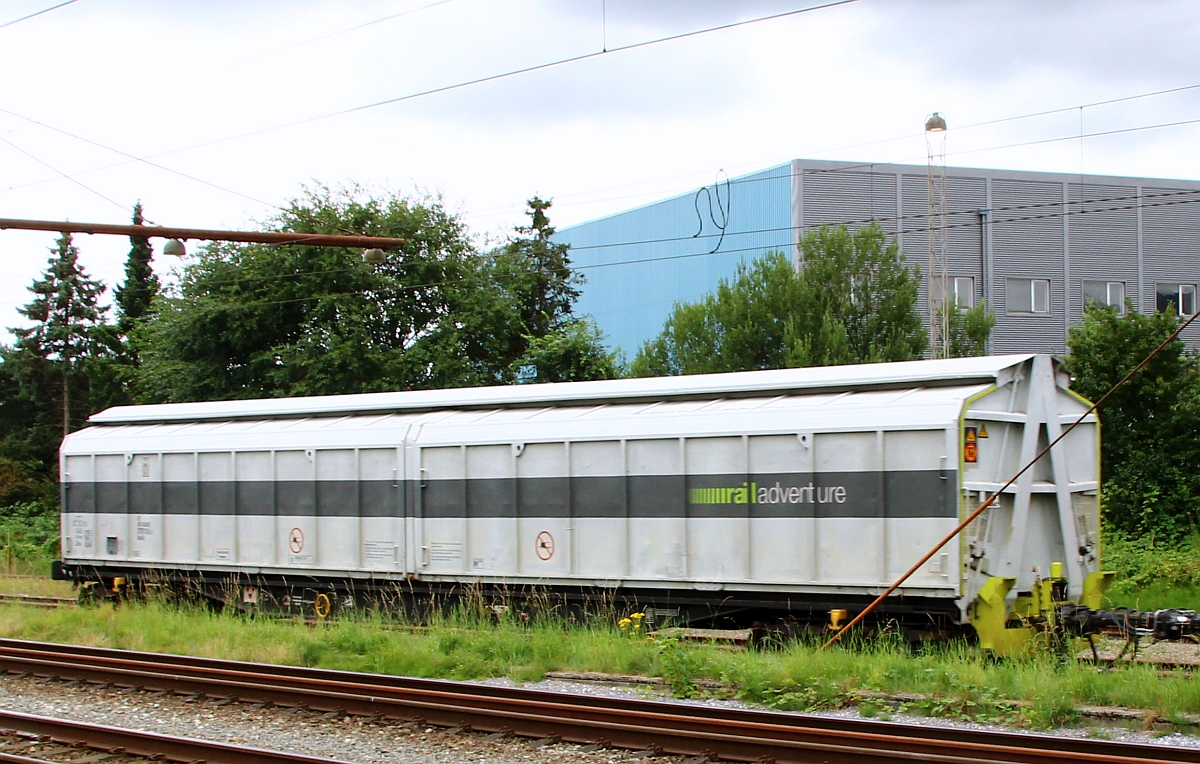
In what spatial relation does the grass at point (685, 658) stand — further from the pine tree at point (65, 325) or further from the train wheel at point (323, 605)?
the pine tree at point (65, 325)

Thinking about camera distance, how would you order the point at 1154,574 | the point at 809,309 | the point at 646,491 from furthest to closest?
the point at 809,309, the point at 1154,574, the point at 646,491

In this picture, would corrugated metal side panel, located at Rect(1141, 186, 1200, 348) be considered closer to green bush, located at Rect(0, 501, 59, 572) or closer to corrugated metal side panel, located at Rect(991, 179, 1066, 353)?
corrugated metal side panel, located at Rect(991, 179, 1066, 353)

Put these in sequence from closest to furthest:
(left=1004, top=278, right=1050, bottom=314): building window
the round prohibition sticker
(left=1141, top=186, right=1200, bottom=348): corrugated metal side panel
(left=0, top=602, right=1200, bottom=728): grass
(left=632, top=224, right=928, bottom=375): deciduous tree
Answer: (left=0, top=602, right=1200, bottom=728): grass, the round prohibition sticker, (left=632, top=224, right=928, bottom=375): deciduous tree, (left=1004, top=278, right=1050, bottom=314): building window, (left=1141, top=186, right=1200, bottom=348): corrugated metal side panel

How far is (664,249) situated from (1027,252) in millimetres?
13360

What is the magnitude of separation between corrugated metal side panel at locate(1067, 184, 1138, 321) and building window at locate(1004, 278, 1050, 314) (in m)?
1.13

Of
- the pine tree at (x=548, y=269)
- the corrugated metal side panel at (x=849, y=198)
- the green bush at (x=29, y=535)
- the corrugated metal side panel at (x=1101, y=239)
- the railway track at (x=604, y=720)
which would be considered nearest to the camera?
the railway track at (x=604, y=720)

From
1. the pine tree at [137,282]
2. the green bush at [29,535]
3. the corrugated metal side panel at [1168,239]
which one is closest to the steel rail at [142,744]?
the green bush at [29,535]

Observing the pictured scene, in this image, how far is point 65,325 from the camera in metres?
54.4

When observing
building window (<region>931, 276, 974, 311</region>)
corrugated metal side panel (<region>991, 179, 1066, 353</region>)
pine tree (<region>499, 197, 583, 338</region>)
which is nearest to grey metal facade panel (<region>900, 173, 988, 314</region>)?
building window (<region>931, 276, 974, 311</region>)

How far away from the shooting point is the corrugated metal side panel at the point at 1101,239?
43906 millimetres

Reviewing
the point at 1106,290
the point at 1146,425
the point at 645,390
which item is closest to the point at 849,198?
the point at 1106,290

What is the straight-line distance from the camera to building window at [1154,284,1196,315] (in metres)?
45.2

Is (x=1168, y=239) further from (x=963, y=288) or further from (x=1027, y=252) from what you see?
(x=963, y=288)

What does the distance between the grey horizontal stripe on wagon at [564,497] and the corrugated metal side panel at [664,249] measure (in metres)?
23.8
